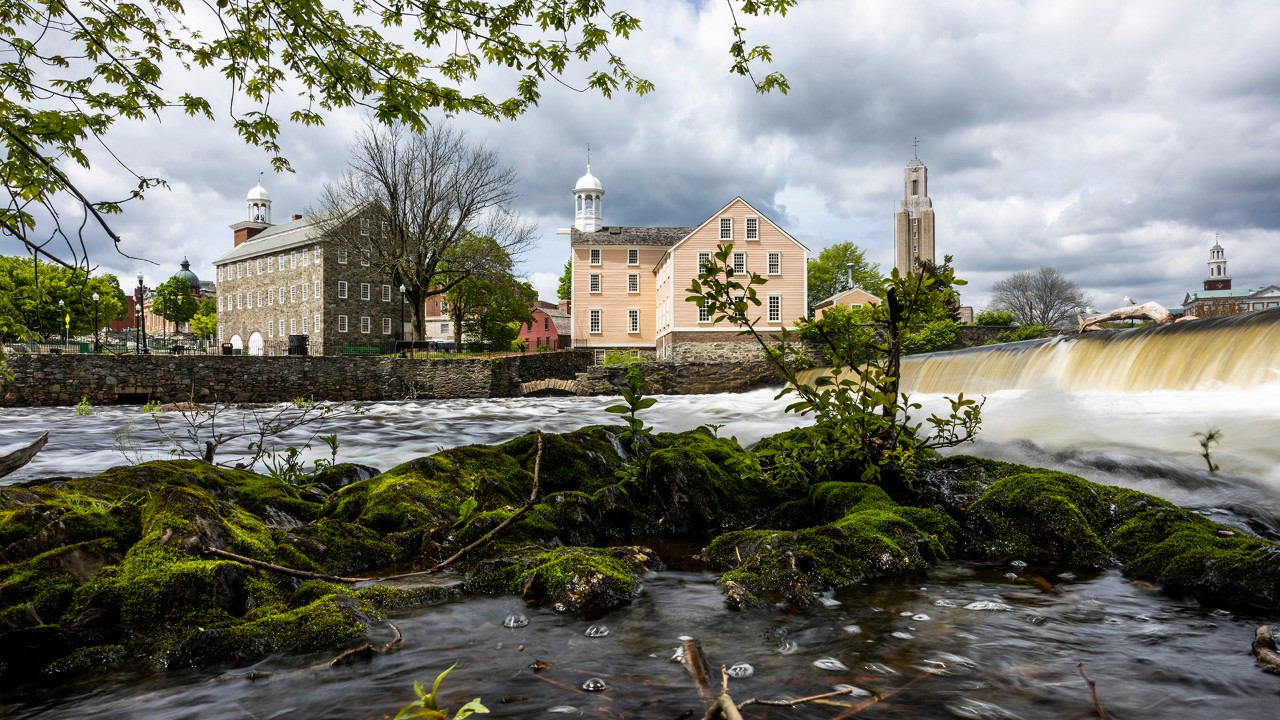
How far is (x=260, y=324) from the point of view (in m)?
72.4

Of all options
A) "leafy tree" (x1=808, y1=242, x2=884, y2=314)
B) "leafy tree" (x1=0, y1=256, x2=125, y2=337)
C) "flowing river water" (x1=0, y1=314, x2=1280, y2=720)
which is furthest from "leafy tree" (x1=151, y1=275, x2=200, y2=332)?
"flowing river water" (x1=0, y1=314, x2=1280, y2=720)

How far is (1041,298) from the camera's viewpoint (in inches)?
2943

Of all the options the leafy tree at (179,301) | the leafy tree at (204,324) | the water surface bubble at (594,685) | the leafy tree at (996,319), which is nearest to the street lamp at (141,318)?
the water surface bubble at (594,685)

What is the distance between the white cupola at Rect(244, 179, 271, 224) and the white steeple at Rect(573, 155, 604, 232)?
5866 centimetres

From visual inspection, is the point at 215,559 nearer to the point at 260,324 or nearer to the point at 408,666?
the point at 408,666

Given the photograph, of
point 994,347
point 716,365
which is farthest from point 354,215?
point 994,347

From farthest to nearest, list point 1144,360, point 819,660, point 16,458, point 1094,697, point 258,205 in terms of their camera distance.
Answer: point 258,205 → point 1144,360 → point 16,458 → point 819,660 → point 1094,697

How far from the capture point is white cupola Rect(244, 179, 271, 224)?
9706 cm

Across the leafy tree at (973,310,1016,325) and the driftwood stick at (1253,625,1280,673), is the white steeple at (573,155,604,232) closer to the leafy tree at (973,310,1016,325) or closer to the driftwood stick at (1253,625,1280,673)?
the leafy tree at (973,310,1016,325)

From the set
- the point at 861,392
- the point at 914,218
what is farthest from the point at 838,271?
the point at 861,392

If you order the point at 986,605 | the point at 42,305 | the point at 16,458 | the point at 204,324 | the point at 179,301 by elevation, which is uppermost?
the point at 179,301

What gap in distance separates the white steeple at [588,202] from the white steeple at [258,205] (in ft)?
192

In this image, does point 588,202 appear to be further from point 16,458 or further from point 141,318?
point 16,458

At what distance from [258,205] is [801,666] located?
113m
